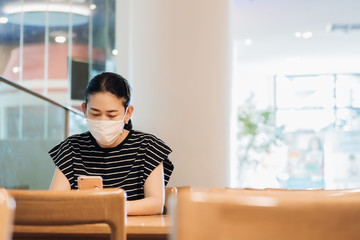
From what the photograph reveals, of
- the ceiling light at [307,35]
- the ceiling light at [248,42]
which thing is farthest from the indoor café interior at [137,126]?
the ceiling light at [248,42]

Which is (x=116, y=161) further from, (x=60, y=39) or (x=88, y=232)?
(x=60, y=39)

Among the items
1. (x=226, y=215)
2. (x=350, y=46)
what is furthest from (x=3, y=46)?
(x=350, y=46)

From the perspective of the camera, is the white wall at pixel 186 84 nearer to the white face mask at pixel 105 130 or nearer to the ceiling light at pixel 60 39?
the ceiling light at pixel 60 39

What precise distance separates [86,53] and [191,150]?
152cm

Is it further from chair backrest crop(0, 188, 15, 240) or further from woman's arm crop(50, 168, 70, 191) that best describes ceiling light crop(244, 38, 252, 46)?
chair backrest crop(0, 188, 15, 240)

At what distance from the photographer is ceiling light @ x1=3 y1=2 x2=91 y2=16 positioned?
337 centimetres

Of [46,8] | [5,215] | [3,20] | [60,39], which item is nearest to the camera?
[5,215]

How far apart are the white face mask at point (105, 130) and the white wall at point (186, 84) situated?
5.89ft

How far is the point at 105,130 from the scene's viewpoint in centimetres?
254

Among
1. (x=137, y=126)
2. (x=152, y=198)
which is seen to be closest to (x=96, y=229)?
(x=152, y=198)

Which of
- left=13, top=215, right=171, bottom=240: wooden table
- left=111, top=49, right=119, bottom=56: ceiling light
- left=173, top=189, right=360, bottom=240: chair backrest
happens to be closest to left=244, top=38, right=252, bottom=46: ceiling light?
left=111, top=49, right=119, bottom=56: ceiling light

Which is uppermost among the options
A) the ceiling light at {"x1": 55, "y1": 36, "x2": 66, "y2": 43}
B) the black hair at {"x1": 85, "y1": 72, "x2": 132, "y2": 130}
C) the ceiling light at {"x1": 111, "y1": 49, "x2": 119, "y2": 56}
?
the ceiling light at {"x1": 111, "y1": 49, "x2": 119, "y2": 56}

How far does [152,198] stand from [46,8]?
86.6 inches

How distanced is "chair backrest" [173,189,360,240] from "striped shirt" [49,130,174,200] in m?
1.77
